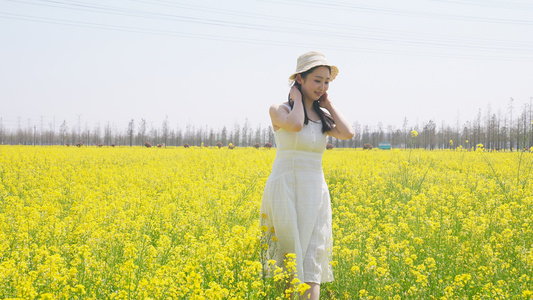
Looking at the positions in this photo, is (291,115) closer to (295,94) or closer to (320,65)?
(295,94)

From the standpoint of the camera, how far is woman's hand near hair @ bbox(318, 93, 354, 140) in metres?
2.84

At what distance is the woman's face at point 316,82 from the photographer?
8.78 ft

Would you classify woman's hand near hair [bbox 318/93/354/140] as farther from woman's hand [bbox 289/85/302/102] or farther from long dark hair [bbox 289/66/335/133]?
woman's hand [bbox 289/85/302/102]

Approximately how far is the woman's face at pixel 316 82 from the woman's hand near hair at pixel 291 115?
75 millimetres

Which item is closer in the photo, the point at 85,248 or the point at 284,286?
the point at 284,286

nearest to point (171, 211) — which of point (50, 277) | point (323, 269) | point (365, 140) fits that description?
point (50, 277)

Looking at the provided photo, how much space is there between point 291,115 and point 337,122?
444mm

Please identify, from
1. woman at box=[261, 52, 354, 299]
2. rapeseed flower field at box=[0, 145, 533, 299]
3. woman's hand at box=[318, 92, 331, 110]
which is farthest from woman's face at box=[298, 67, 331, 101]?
rapeseed flower field at box=[0, 145, 533, 299]

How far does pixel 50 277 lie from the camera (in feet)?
8.46

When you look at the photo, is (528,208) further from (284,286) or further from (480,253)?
(284,286)

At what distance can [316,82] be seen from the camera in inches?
106

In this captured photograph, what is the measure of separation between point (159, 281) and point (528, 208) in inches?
182

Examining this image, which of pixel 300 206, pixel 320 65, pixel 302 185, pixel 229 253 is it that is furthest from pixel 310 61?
pixel 229 253

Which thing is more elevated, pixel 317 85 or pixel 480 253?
pixel 317 85
